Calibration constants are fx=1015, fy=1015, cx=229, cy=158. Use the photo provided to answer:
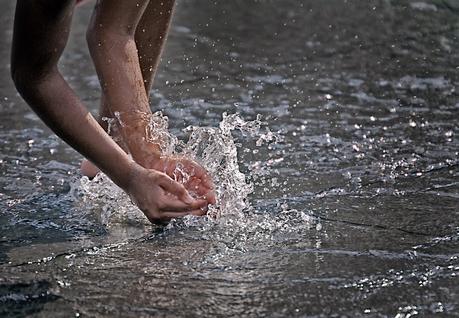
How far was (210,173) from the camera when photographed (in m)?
2.77

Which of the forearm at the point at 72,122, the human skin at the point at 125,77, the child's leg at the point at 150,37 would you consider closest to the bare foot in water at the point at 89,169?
the human skin at the point at 125,77

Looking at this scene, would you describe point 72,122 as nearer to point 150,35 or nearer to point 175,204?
point 175,204

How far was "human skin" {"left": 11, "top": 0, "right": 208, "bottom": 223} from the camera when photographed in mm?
2318

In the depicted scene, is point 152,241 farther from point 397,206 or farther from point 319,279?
point 397,206

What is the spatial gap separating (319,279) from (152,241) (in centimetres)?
48

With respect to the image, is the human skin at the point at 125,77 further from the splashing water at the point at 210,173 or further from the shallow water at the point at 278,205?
the shallow water at the point at 278,205

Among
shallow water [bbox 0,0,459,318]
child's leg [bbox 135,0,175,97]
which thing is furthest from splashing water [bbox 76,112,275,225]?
child's leg [bbox 135,0,175,97]

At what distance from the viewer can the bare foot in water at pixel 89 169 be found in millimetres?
2926

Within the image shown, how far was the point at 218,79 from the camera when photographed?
13.9 feet

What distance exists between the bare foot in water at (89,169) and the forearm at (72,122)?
448mm

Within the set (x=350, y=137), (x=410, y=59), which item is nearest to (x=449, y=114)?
(x=350, y=137)

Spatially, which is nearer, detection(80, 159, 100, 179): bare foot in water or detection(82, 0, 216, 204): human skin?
detection(82, 0, 216, 204): human skin

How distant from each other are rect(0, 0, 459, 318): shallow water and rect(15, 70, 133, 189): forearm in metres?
0.18

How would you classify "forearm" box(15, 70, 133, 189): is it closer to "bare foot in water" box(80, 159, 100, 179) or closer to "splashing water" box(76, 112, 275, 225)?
"splashing water" box(76, 112, 275, 225)
